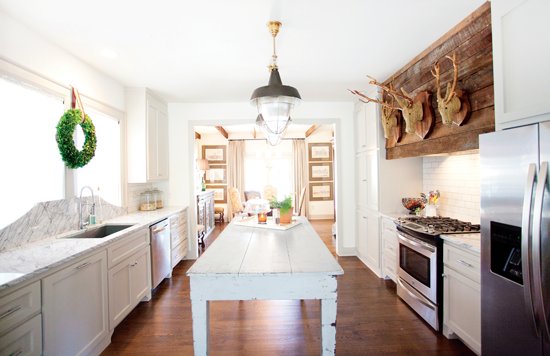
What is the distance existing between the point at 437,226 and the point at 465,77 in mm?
1260

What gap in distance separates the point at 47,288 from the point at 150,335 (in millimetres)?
1027

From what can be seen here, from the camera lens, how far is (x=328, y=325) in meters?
1.52

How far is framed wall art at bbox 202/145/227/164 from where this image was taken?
771 cm

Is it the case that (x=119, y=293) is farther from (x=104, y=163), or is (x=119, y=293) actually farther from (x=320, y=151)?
(x=320, y=151)

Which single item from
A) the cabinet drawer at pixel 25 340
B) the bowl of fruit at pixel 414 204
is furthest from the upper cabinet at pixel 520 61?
the cabinet drawer at pixel 25 340

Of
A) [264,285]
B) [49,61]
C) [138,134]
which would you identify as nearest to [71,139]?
[49,61]

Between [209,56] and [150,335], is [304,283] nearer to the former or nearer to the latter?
[150,335]

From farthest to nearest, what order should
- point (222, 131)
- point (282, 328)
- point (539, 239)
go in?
point (222, 131), point (282, 328), point (539, 239)

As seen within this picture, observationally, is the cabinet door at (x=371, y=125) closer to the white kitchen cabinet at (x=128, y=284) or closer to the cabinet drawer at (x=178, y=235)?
the cabinet drawer at (x=178, y=235)

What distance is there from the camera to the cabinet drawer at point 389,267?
3029mm

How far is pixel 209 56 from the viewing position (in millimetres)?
2656

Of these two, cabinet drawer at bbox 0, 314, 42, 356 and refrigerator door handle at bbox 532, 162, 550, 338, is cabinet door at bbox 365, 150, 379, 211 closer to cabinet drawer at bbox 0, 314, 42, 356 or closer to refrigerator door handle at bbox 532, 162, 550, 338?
refrigerator door handle at bbox 532, 162, 550, 338

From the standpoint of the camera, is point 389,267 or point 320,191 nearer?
point 389,267

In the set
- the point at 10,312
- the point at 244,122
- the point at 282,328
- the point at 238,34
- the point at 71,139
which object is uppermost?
the point at 238,34
